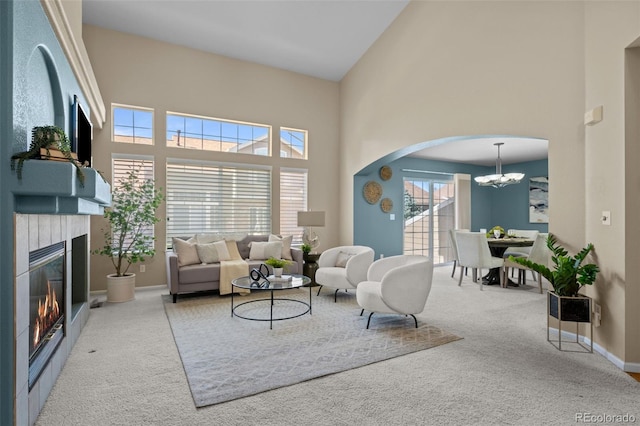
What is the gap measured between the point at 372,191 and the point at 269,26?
11.7 feet

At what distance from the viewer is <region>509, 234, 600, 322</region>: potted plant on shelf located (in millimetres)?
2932

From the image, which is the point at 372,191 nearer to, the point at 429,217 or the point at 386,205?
the point at 386,205

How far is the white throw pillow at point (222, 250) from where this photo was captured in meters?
5.23

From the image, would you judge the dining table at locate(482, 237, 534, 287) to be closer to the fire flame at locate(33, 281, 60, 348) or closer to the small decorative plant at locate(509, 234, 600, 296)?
the small decorative plant at locate(509, 234, 600, 296)

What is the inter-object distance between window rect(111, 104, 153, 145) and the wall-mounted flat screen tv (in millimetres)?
1995

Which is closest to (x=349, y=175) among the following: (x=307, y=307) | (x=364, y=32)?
(x=364, y=32)

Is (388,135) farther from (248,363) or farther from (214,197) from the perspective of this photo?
(248,363)

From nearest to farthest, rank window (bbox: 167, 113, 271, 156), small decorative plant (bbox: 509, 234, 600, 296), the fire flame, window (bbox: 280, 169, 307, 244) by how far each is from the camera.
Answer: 1. the fire flame
2. small decorative plant (bbox: 509, 234, 600, 296)
3. window (bbox: 167, 113, 271, 156)
4. window (bbox: 280, 169, 307, 244)

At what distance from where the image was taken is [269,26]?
207 inches

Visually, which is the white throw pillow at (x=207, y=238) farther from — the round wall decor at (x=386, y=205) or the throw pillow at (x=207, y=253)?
the round wall decor at (x=386, y=205)

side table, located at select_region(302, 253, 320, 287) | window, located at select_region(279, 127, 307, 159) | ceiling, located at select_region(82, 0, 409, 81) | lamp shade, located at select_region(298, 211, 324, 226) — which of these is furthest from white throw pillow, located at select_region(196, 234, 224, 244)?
ceiling, located at select_region(82, 0, 409, 81)

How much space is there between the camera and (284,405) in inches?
84.8

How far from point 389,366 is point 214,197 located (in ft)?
14.4

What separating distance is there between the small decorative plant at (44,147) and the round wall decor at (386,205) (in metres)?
5.86
